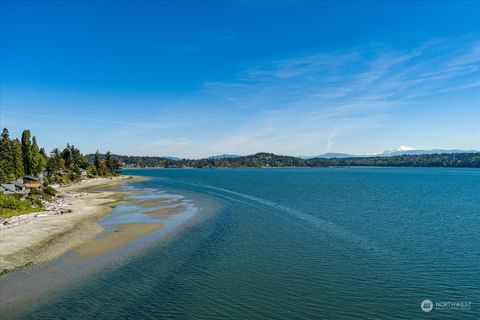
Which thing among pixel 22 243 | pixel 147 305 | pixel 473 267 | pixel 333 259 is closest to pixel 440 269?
pixel 473 267

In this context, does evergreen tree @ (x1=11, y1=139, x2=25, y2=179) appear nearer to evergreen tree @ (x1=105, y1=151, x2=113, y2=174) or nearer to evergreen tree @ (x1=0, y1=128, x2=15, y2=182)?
evergreen tree @ (x1=0, y1=128, x2=15, y2=182)

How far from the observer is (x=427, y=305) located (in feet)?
64.6

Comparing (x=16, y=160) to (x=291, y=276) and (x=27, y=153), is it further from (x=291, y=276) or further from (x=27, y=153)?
(x=291, y=276)

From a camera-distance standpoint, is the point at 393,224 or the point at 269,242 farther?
the point at 393,224

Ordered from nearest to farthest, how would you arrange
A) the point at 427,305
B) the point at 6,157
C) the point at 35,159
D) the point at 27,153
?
the point at 427,305 → the point at 6,157 → the point at 27,153 → the point at 35,159

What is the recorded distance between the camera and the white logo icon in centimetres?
1923

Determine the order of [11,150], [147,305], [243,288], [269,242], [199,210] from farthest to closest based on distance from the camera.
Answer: [11,150] → [199,210] → [269,242] → [243,288] → [147,305]

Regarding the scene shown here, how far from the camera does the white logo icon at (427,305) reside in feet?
63.1

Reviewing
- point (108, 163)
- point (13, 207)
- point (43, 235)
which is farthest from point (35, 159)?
point (43, 235)

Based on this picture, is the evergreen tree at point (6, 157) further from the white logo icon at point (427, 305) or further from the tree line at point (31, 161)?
the white logo icon at point (427, 305)

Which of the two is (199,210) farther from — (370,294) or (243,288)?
(370,294)

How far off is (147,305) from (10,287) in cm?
1133

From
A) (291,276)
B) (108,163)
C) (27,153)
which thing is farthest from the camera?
(108,163)

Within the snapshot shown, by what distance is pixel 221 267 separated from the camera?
27.0 m
